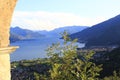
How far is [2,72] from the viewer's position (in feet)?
22.4

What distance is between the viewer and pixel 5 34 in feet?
22.1

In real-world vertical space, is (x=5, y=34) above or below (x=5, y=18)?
below

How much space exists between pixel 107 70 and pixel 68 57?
247 ft

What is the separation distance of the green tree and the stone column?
14.6 ft

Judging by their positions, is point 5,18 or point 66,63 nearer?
point 5,18

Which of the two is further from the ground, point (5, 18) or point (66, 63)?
point (5, 18)

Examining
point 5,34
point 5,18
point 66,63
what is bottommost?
point 66,63

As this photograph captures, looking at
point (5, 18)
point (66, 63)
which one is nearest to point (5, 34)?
point (5, 18)

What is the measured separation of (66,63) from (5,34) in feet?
17.3

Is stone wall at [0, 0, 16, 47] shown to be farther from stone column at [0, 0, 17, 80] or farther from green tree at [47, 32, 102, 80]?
green tree at [47, 32, 102, 80]

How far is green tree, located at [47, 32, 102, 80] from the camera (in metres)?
11.4

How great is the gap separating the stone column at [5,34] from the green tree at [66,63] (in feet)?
14.6

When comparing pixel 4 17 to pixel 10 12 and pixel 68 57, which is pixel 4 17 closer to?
pixel 10 12

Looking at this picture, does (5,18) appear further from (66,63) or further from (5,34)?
(66,63)
